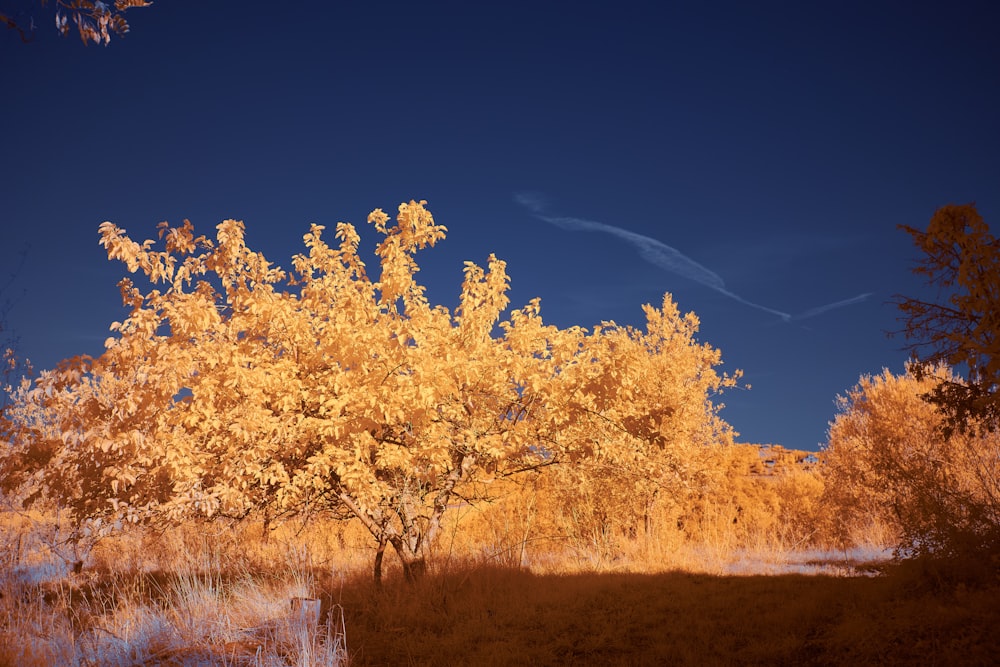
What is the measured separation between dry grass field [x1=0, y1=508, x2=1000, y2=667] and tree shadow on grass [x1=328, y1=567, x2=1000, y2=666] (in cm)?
2

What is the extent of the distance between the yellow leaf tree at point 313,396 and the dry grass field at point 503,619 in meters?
1.02

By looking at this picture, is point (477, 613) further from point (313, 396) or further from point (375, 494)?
point (313, 396)

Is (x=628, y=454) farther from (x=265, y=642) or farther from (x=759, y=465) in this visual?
(x=759, y=465)

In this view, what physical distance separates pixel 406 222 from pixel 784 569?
9635 mm

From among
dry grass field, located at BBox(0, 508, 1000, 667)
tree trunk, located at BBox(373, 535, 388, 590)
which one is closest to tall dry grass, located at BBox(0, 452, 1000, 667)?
dry grass field, located at BBox(0, 508, 1000, 667)

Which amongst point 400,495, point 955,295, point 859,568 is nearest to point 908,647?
point 955,295

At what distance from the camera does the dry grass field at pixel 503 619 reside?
512cm

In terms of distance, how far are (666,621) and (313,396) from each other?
16.4ft

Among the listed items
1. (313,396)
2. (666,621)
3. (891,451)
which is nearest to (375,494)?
(313,396)

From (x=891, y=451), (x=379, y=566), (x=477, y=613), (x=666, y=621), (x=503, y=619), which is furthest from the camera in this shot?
(x=891, y=451)

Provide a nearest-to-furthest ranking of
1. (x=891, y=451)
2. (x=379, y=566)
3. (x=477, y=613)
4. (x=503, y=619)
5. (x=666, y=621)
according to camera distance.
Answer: (x=666, y=621)
(x=503, y=619)
(x=477, y=613)
(x=379, y=566)
(x=891, y=451)

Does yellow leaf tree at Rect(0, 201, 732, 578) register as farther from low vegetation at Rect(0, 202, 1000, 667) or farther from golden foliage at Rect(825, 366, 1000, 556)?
golden foliage at Rect(825, 366, 1000, 556)

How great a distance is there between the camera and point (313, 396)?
7.09m

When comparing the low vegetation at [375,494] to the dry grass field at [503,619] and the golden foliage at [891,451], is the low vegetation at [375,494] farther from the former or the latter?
the golden foliage at [891,451]
